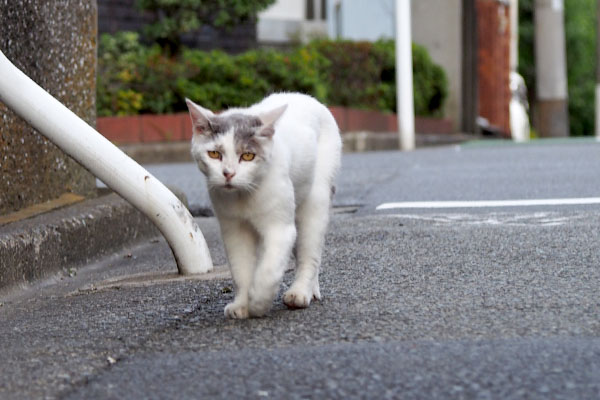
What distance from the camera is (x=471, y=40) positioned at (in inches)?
768

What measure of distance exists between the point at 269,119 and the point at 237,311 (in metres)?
0.56

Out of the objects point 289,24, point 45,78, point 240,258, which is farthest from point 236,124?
point 289,24

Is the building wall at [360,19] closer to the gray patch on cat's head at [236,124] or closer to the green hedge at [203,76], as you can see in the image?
the green hedge at [203,76]

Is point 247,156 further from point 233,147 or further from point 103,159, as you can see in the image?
point 103,159

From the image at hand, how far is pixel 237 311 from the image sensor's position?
3.34 meters

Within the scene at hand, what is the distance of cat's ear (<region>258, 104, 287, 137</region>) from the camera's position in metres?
3.21

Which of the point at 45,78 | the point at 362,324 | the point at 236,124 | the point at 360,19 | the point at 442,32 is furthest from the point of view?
the point at 442,32

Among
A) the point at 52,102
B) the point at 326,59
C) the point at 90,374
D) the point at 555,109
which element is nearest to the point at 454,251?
the point at 52,102

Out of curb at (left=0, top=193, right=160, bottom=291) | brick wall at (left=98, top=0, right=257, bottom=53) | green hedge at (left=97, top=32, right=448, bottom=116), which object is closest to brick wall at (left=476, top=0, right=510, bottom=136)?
brick wall at (left=98, top=0, right=257, bottom=53)

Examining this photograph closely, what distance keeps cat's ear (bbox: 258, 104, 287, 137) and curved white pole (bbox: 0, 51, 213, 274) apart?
1.22 metres

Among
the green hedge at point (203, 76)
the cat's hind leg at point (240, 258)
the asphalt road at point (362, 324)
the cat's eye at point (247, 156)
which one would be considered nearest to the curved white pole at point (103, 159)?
the asphalt road at point (362, 324)

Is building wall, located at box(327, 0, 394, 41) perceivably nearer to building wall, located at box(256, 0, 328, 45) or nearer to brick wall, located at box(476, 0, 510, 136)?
building wall, located at box(256, 0, 328, 45)

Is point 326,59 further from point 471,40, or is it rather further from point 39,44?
point 39,44

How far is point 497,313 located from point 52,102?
2019mm
